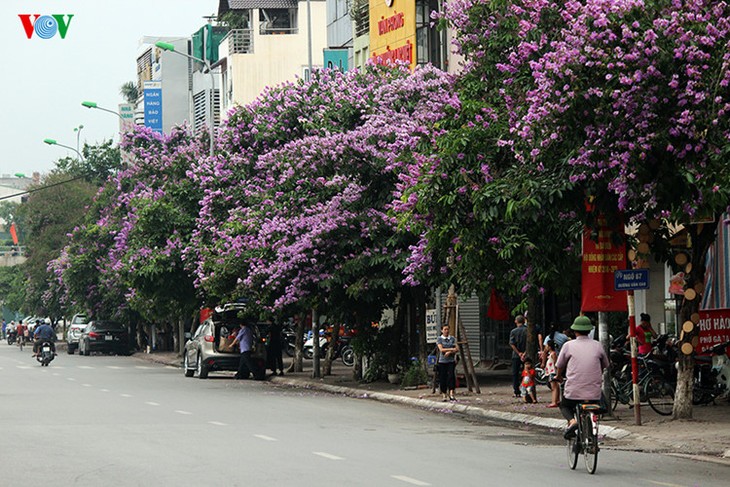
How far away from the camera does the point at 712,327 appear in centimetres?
2373

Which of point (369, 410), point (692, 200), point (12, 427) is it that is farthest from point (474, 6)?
point (12, 427)

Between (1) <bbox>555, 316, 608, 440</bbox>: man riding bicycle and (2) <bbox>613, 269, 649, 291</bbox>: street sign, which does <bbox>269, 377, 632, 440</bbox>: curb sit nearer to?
(2) <bbox>613, 269, 649, 291</bbox>: street sign

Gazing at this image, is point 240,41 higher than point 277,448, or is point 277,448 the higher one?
point 240,41

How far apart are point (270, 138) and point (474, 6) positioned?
15.6 m

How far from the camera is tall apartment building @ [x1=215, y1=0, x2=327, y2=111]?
240ft

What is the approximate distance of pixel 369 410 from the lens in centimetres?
2716

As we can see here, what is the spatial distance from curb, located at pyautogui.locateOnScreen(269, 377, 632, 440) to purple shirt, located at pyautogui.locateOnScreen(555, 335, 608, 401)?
16.2ft

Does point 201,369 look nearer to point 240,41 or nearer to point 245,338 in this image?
point 245,338

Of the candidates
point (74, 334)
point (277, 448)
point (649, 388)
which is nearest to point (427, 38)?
point (649, 388)

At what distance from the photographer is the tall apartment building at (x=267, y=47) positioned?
73.1 metres

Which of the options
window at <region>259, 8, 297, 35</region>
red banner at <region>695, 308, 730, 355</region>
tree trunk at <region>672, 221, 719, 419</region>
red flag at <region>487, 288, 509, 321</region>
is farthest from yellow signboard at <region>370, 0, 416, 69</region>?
tree trunk at <region>672, 221, 719, 419</region>

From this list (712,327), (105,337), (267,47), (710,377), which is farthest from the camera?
(267,47)

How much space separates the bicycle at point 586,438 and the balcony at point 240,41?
2346 inches

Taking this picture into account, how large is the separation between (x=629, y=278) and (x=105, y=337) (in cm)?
4909
